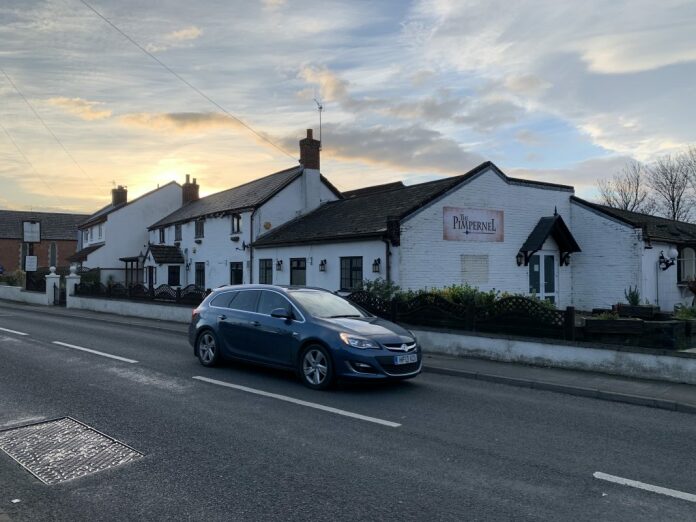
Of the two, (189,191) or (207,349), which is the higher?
(189,191)

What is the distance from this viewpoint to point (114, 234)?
40.2 m

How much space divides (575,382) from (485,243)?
501 inches

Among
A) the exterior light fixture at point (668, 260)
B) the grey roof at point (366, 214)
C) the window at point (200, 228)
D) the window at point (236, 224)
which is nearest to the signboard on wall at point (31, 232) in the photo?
the window at point (200, 228)

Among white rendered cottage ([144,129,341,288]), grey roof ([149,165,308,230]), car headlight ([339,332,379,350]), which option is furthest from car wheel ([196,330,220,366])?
grey roof ([149,165,308,230])

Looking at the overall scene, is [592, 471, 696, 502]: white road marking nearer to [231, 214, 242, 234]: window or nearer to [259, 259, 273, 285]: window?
[259, 259, 273, 285]: window

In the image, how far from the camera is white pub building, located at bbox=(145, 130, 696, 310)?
1989 centimetres

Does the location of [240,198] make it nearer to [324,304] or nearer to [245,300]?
[245,300]

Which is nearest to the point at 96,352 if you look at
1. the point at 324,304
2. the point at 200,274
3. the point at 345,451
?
the point at 324,304

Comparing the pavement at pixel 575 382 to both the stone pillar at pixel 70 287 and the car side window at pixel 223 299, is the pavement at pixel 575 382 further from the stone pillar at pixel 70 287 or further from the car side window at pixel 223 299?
the stone pillar at pixel 70 287

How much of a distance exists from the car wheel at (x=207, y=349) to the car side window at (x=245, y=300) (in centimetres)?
78

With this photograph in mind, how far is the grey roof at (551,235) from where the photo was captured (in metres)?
22.5

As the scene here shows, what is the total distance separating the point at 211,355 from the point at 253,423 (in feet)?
13.5

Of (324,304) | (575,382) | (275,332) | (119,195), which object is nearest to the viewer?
(275,332)

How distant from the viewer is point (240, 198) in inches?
1216
